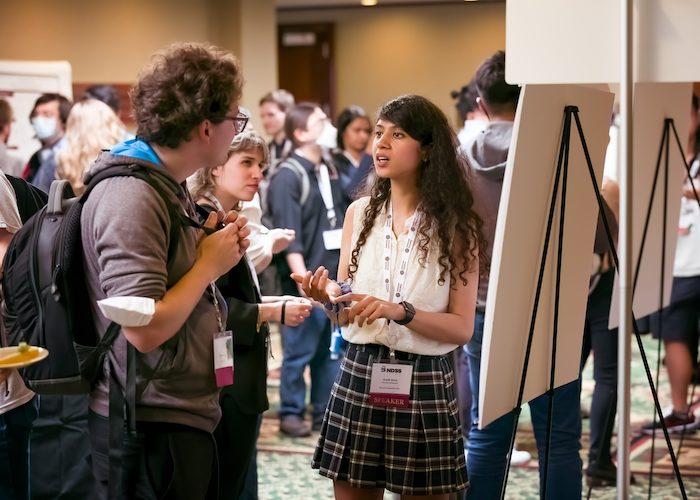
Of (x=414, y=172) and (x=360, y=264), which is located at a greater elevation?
(x=414, y=172)

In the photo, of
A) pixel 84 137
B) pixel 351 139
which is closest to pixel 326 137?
pixel 84 137

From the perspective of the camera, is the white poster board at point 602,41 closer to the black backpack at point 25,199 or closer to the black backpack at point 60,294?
the black backpack at point 60,294

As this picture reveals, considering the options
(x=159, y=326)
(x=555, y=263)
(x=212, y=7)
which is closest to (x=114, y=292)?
(x=159, y=326)

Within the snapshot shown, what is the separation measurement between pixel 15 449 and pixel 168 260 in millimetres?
1076

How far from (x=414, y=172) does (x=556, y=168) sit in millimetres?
394

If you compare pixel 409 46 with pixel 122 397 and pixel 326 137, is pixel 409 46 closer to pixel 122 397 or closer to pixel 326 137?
pixel 326 137

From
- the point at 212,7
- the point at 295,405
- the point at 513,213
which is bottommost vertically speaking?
the point at 295,405

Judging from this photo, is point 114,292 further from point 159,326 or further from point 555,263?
point 555,263

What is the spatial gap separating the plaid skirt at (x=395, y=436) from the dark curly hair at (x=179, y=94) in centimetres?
90

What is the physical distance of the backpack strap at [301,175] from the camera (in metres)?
5.01

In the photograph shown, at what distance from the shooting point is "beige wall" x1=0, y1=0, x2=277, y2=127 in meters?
8.98

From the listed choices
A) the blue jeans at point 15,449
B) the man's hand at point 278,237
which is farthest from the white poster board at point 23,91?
the blue jeans at point 15,449

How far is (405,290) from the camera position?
257 cm

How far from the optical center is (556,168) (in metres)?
2.53
